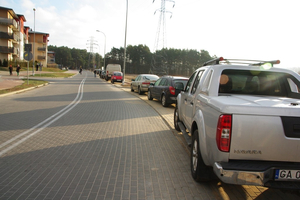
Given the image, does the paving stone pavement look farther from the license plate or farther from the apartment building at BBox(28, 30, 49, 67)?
the apartment building at BBox(28, 30, 49, 67)

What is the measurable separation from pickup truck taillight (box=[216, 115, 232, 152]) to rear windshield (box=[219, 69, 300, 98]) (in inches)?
57.9

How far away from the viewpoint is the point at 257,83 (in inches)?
178

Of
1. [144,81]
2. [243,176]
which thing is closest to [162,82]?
[144,81]

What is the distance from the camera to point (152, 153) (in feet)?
17.9

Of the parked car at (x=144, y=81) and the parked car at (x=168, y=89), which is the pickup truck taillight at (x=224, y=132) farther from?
the parked car at (x=144, y=81)

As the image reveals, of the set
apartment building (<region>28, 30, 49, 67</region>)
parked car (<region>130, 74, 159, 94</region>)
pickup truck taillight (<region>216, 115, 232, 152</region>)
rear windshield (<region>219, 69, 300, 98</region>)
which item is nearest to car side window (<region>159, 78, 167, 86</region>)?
Answer: parked car (<region>130, 74, 159, 94</region>)

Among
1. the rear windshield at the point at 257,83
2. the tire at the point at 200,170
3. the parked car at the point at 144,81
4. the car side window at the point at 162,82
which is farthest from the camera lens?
the parked car at the point at 144,81

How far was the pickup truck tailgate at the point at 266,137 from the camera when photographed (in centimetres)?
298

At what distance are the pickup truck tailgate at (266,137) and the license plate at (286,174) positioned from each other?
14 cm

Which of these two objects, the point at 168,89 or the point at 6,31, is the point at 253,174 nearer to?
the point at 168,89

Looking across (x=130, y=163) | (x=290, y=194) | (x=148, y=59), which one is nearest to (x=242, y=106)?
(x=290, y=194)

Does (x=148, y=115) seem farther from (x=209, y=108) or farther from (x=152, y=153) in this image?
(x=209, y=108)

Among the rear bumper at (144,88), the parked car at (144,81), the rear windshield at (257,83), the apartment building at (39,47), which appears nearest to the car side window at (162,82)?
the parked car at (144,81)

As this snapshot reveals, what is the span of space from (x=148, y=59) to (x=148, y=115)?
350 ft
